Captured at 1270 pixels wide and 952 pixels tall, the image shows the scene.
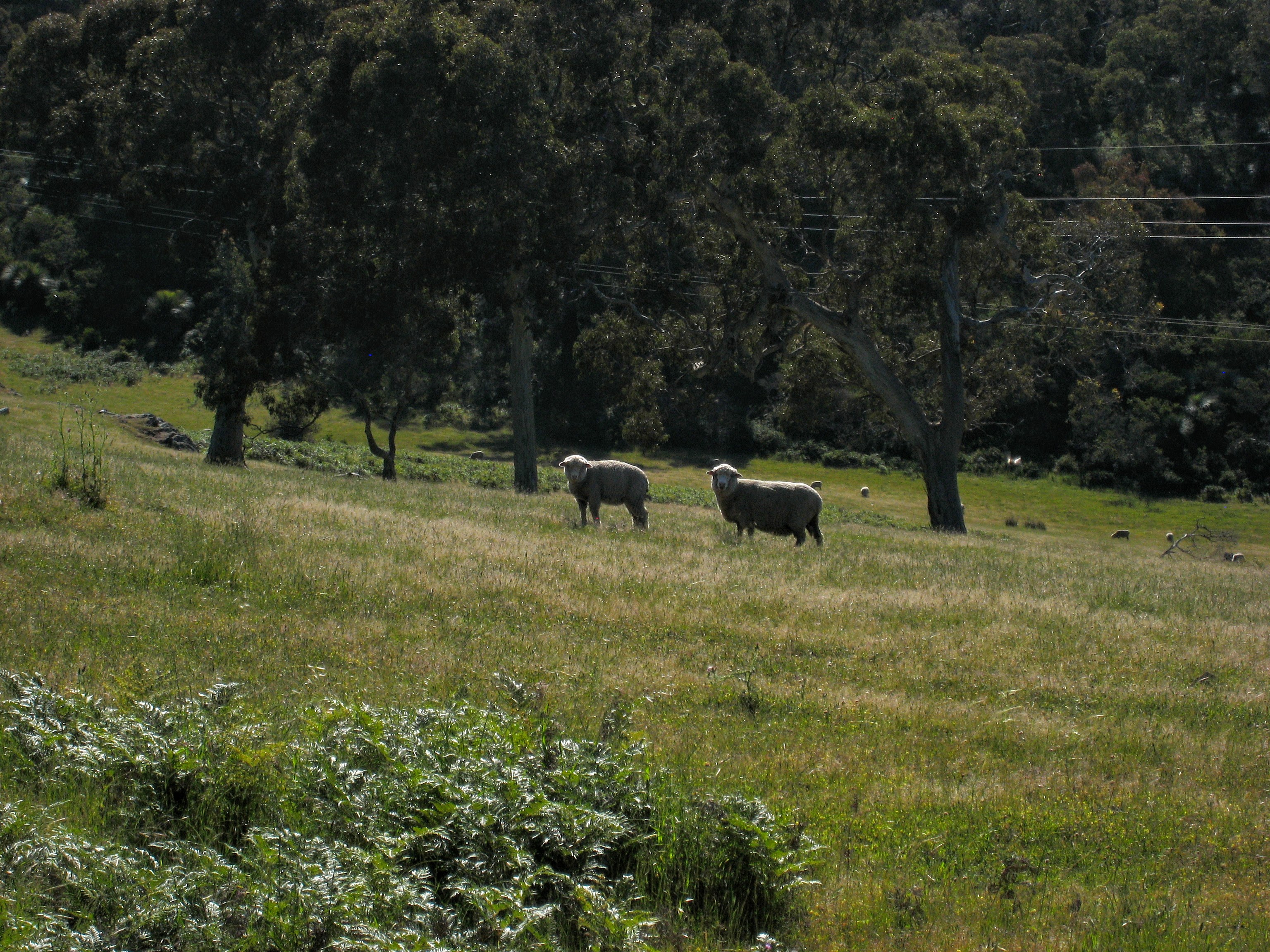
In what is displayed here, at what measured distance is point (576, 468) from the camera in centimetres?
2172

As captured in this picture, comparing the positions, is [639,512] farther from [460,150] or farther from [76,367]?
[76,367]

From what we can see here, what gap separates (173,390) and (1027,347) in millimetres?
41287

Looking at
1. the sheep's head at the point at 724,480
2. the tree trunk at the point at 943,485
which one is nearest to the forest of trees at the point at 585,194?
the tree trunk at the point at 943,485

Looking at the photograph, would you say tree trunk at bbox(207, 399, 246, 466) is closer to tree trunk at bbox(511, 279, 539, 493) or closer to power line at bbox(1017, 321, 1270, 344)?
tree trunk at bbox(511, 279, 539, 493)

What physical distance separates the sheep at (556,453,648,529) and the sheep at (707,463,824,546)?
1690 mm

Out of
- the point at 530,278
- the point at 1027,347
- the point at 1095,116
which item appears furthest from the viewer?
the point at 1095,116

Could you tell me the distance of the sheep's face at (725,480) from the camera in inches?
816

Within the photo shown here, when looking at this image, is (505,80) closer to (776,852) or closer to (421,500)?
(421,500)

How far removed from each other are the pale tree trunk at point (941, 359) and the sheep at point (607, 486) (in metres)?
11.6

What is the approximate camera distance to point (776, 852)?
6.23 metres

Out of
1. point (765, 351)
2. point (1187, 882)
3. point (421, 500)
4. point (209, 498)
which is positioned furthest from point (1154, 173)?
point (1187, 882)

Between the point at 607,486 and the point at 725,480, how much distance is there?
265cm

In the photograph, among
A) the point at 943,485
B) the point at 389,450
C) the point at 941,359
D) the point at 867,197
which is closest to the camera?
the point at 867,197

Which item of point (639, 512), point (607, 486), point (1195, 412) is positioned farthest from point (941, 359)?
point (1195, 412)
